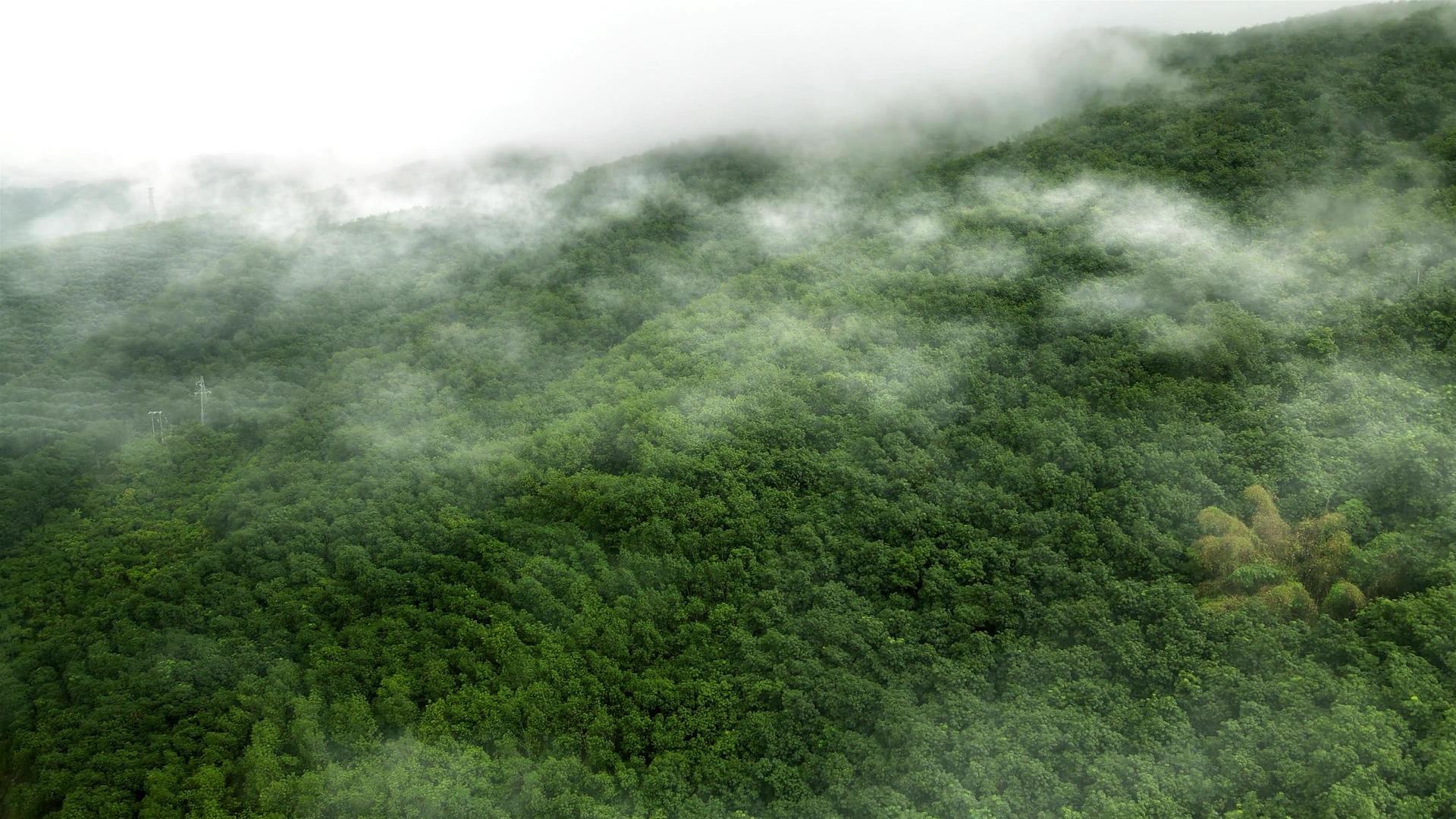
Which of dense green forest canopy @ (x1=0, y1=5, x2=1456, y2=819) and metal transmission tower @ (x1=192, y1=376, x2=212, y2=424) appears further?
metal transmission tower @ (x1=192, y1=376, x2=212, y2=424)

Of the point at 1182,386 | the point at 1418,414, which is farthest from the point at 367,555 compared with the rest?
the point at 1418,414

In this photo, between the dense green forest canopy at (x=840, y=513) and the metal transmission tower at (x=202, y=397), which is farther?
the metal transmission tower at (x=202, y=397)

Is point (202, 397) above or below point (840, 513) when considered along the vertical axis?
above

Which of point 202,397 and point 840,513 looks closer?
point 840,513
